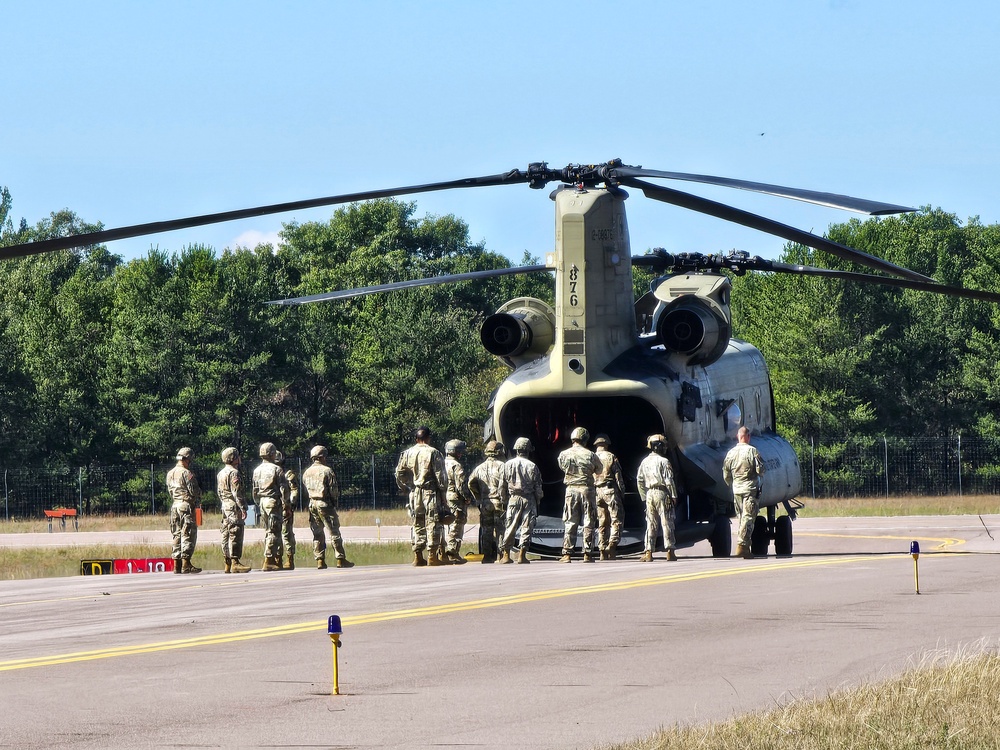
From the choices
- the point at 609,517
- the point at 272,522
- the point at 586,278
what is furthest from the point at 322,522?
the point at 586,278

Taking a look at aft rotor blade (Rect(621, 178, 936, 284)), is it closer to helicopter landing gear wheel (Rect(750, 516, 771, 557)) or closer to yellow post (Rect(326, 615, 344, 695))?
helicopter landing gear wheel (Rect(750, 516, 771, 557))

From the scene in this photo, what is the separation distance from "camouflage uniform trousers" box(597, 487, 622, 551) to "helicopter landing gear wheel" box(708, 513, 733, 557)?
7.07 feet

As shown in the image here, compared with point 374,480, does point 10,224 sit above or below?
above

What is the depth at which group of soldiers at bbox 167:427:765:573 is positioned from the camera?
71.8 ft

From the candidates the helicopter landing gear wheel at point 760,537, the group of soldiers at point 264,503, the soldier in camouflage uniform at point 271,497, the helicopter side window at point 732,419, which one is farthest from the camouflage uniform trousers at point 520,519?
the helicopter landing gear wheel at point 760,537

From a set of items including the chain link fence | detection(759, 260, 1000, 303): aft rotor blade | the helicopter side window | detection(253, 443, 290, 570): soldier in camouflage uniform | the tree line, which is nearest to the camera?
detection(759, 260, 1000, 303): aft rotor blade

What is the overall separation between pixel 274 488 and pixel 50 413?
44278 mm

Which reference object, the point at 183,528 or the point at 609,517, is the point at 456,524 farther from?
the point at 183,528

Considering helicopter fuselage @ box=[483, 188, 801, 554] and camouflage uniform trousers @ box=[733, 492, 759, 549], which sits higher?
helicopter fuselage @ box=[483, 188, 801, 554]

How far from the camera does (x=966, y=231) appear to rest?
84188mm

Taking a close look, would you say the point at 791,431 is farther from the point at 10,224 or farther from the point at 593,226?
the point at 10,224

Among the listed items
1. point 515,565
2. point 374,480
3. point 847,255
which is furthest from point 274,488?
point 374,480

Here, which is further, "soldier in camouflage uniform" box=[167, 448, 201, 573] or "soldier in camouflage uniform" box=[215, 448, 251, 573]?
"soldier in camouflage uniform" box=[167, 448, 201, 573]

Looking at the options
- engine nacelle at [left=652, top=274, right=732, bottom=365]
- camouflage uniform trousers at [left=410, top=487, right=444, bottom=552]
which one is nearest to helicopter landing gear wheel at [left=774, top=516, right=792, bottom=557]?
engine nacelle at [left=652, top=274, right=732, bottom=365]
